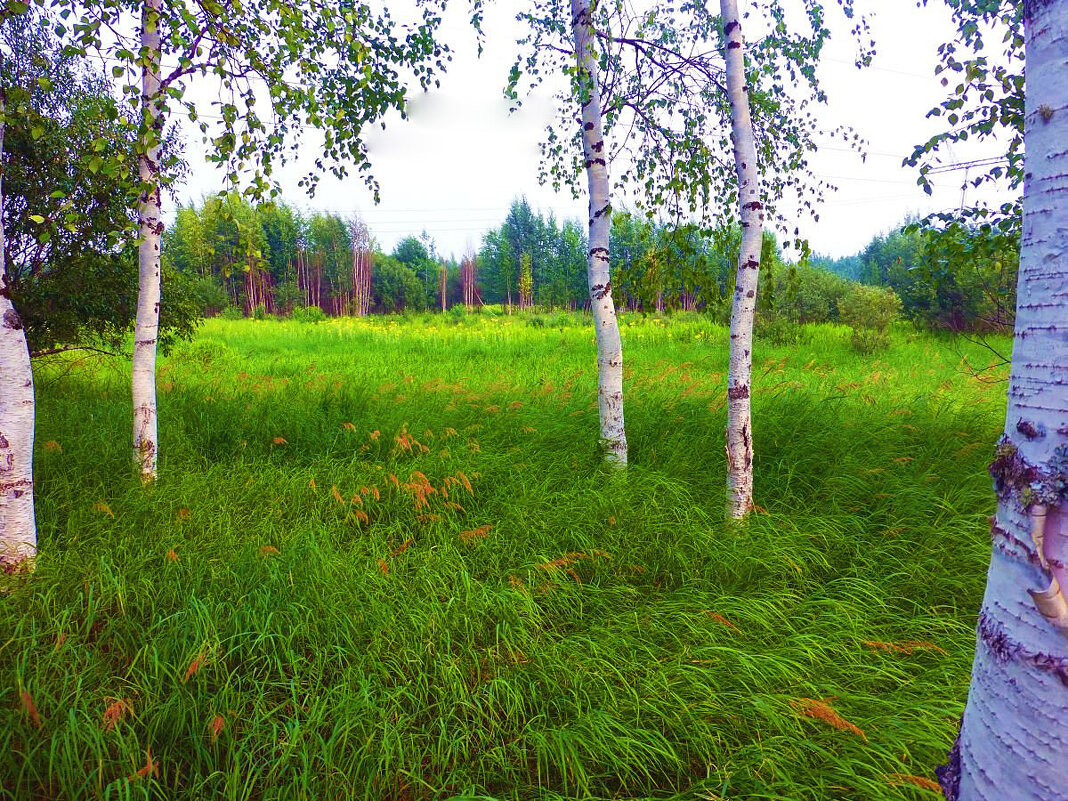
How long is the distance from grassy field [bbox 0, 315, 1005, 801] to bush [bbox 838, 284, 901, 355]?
11869mm

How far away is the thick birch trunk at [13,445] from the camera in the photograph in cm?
320

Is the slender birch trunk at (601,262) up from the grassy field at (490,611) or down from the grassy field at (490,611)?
up

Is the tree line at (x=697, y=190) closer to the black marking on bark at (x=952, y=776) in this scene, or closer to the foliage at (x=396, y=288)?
the black marking on bark at (x=952, y=776)

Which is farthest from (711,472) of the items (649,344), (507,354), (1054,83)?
(649,344)

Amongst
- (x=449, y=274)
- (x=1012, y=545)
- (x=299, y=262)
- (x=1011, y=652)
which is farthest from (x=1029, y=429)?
(x=449, y=274)

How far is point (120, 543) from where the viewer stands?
362 centimetres

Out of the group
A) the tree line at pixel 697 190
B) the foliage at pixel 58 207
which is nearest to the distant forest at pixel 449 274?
the tree line at pixel 697 190

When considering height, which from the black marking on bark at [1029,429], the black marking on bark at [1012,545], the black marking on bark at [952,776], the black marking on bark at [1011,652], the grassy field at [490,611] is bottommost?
the grassy field at [490,611]

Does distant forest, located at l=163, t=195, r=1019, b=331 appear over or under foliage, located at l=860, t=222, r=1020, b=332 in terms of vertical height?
over

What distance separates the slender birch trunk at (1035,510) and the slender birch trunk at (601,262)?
13.0 feet

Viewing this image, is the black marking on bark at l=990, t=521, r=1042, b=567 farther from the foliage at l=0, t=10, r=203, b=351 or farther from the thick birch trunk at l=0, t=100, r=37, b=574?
the foliage at l=0, t=10, r=203, b=351

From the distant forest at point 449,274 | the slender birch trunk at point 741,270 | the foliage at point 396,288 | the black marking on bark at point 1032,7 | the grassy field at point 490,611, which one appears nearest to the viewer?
the black marking on bark at point 1032,7

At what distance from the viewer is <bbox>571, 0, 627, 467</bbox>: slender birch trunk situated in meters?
5.25

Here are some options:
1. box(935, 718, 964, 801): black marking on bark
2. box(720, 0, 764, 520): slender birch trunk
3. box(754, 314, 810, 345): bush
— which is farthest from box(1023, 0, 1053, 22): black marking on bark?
box(754, 314, 810, 345): bush
